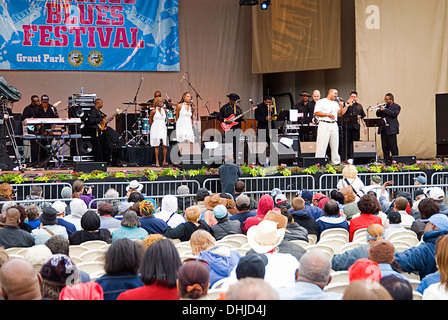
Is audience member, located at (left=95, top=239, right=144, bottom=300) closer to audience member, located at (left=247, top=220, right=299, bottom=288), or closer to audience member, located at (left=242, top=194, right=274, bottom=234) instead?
audience member, located at (left=247, top=220, right=299, bottom=288)

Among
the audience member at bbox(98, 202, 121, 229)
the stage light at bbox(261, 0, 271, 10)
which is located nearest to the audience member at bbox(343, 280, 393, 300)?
the audience member at bbox(98, 202, 121, 229)

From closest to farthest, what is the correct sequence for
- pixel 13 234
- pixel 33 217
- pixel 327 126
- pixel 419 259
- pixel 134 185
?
pixel 419 259, pixel 13 234, pixel 33 217, pixel 134 185, pixel 327 126

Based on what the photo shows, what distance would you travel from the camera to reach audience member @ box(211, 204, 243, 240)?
6719 millimetres

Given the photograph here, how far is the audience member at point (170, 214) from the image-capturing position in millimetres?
7496

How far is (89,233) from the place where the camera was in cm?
636

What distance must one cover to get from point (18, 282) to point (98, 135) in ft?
39.3

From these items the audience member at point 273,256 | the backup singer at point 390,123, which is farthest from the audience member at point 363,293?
the backup singer at point 390,123

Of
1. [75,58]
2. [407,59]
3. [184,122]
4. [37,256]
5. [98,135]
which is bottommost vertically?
[37,256]

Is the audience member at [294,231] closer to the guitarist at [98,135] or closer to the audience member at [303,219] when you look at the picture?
the audience member at [303,219]

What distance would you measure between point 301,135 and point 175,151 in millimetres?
3211

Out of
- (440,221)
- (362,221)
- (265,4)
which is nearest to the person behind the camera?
(440,221)

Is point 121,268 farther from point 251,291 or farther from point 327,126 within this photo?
point 327,126

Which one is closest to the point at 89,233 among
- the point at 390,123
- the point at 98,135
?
the point at 98,135
